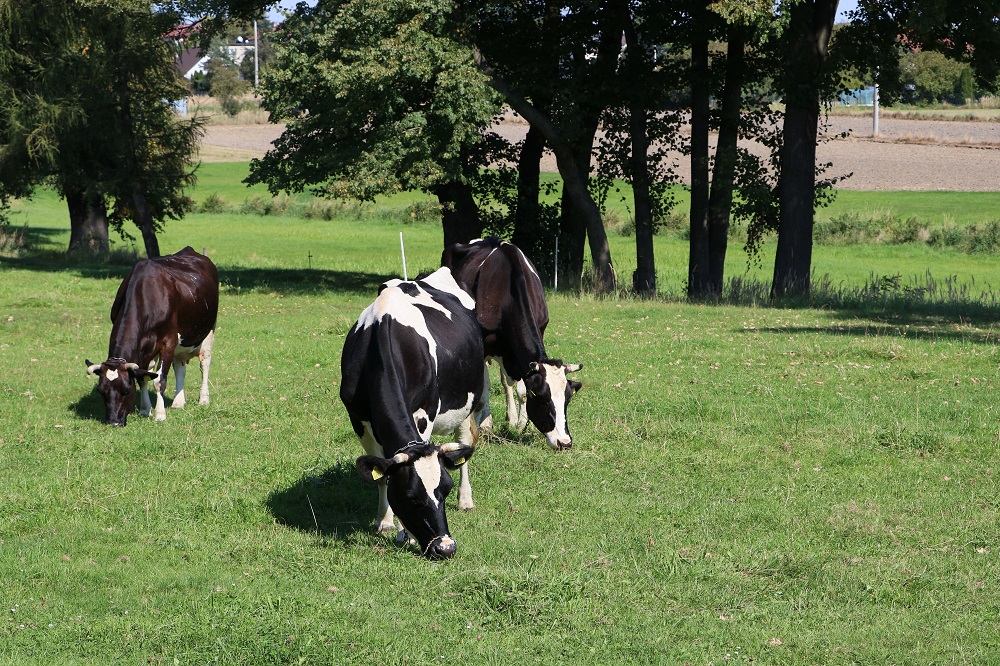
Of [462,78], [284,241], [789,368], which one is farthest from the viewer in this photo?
[284,241]

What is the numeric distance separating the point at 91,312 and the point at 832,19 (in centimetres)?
1906

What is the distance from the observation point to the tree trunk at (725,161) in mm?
29156

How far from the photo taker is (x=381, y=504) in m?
9.27

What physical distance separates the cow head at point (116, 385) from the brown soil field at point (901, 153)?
4631cm

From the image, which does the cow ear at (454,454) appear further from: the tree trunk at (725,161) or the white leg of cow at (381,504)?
the tree trunk at (725,161)

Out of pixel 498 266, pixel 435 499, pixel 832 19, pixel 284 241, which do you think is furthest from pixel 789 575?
pixel 284 241

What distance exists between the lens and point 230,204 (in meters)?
66.8

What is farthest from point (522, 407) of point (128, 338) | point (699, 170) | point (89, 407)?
point (699, 170)

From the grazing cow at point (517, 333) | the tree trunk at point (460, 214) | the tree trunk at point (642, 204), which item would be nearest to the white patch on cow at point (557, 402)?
the grazing cow at point (517, 333)

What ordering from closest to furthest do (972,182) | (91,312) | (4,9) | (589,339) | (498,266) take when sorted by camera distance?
(498,266), (589,339), (91,312), (4,9), (972,182)

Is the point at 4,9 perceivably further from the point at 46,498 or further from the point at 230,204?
the point at 230,204

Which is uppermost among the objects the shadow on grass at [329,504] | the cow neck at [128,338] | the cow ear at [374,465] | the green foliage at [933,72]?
the green foliage at [933,72]

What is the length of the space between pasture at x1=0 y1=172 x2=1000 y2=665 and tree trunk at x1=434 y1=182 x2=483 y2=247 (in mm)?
14038

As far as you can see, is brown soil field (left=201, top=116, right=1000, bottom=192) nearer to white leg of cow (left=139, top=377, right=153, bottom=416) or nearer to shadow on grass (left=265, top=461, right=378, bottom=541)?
white leg of cow (left=139, top=377, right=153, bottom=416)
